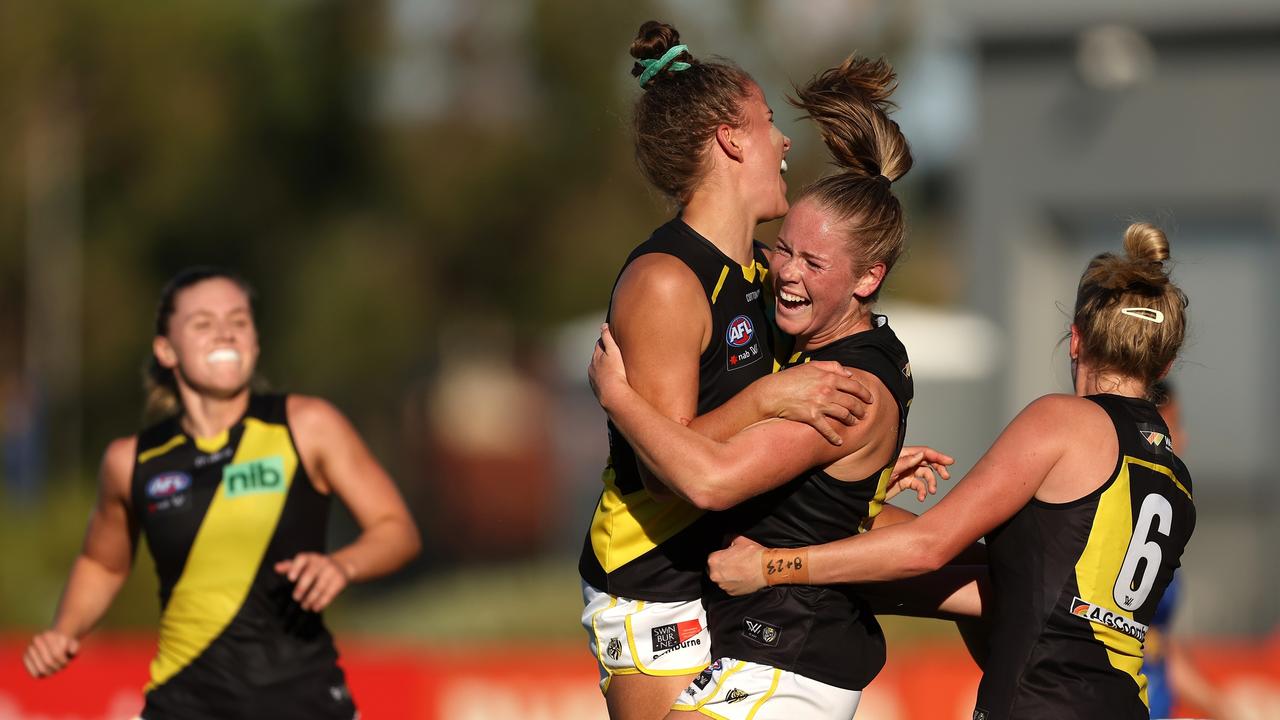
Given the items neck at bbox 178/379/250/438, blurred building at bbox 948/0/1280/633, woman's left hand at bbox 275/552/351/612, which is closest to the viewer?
woman's left hand at bbox 275/552/351/612

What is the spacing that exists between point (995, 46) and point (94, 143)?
1575 centimetres

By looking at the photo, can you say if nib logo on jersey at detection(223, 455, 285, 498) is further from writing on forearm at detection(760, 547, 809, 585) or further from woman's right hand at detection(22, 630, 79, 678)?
writing on forearm at detection(760, 547, 809, 585)

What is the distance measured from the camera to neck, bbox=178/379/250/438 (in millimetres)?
5352

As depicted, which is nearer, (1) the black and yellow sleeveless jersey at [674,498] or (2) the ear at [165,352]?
(1) the black and yellow sleeveless jersey at [674,498]

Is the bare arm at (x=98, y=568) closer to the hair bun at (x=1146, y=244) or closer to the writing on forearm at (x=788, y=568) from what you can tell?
the writing on forearm at (x=788, y=568)

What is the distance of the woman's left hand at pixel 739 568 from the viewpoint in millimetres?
3832

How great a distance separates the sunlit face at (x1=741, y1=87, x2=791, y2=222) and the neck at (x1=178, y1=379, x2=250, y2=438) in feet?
6.92

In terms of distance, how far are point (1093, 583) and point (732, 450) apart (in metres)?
0.95

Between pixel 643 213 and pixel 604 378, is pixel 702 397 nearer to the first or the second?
pixel 604 378

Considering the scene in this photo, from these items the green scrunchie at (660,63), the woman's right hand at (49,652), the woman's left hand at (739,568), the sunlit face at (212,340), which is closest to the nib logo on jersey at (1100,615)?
the woman's left hand at (739,568)

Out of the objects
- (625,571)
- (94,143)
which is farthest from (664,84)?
(94,143)

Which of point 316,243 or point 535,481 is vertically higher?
point 316,243

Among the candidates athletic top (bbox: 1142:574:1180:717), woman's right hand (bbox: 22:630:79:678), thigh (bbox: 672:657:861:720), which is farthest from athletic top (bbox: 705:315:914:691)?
woman's right hand (bbox: 22:630:79:678)

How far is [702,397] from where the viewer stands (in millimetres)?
4129
